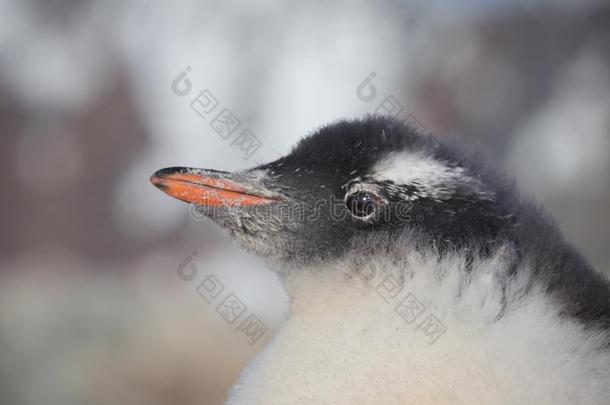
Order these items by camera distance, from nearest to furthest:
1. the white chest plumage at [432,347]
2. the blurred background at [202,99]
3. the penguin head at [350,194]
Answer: the white chest plumage at [432,347] < the penguin head at [350,194] < the blurred background at [202,99]

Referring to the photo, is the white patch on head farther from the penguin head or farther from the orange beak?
the orange beak

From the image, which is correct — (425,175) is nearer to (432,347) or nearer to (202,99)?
(432,347)

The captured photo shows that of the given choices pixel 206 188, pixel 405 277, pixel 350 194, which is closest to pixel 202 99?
pixel 206 188

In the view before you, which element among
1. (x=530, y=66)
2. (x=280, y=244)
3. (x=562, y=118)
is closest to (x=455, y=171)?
(x=280, y=244)

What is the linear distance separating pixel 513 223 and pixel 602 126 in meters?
9.44

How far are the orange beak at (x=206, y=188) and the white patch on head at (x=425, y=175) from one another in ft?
1.06

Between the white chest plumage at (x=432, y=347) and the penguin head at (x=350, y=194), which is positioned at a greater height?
the penguin head at (x=350, y=194)

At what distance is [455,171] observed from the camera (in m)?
1.84

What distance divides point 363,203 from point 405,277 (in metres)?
0.24

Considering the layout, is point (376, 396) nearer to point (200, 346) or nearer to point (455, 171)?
point (455, 171)

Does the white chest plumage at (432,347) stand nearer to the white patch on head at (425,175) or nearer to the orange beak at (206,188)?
the white patch on head at (425,175)

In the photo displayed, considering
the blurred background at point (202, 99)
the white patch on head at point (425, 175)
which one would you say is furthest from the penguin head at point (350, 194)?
the blurred background at point (202, 99)

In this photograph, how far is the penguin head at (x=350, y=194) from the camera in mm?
1773

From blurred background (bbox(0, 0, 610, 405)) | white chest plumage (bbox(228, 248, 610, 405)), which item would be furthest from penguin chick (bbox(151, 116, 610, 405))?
blurred background (bbox(0, 0, 610, 405))
